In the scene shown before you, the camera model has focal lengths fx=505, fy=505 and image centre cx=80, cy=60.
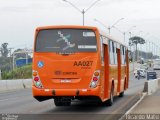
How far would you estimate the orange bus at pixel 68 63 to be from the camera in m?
17.9

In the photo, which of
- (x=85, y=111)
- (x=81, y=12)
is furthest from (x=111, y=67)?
(x=81, y=12)

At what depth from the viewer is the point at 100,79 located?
1812 centimetres

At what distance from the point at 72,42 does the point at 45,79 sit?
168 cm

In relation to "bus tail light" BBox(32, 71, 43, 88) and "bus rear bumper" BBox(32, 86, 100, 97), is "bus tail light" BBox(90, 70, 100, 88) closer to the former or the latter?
"bus rear bumper" BBox(32, 86, 100, 97)

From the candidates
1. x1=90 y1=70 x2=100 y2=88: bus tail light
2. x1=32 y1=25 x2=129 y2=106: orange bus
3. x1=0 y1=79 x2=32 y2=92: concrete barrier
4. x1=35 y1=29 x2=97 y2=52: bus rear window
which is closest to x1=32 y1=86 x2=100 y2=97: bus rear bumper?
x1=32 y1=25 x2=129 y2=106: orange bus

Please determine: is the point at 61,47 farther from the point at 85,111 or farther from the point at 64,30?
the point at 85,111

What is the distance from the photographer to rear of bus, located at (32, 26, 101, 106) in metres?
17.9

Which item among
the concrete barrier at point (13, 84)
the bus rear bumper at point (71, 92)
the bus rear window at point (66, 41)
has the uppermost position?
the bus rear window at point (66, 41)

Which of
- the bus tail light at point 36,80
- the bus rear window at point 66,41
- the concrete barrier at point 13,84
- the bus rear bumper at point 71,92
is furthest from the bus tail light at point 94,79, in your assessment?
the concrete barrier at point 13,84

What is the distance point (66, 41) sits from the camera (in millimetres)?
18438

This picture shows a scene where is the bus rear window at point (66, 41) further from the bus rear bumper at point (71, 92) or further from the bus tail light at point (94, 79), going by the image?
the bus rear bumper at point (71, 92)

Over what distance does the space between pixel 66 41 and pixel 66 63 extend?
2.75ft

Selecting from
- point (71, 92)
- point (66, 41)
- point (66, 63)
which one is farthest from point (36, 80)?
point (66, 41)

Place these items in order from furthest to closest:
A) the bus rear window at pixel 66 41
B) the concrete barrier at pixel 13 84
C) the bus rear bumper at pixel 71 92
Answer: the concrete barrier at pixel 13 84, the bus rear window at pixel 66 41, the bus rear bumper at pixel 71 92
